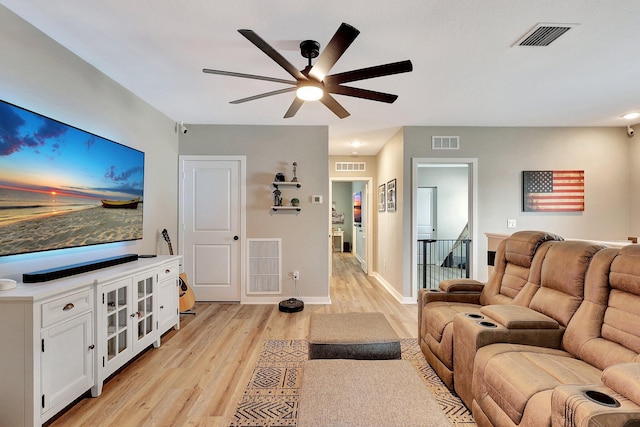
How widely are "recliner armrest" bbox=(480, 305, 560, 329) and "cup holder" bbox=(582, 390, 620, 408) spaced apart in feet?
2.43

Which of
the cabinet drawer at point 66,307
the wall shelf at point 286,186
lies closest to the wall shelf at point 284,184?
the wall shelf at point 286,186

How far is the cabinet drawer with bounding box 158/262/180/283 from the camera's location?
2943 millimetres

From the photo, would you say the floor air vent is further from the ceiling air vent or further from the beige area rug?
the ceiling air vent

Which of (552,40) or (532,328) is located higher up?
(552,40)

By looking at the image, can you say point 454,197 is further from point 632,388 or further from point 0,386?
point 0,386

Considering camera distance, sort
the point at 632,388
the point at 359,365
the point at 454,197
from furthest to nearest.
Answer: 1. the point at 454,197
2. the point at 359,365
3. the point at 632,388

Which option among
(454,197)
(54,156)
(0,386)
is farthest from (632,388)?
(454,197)

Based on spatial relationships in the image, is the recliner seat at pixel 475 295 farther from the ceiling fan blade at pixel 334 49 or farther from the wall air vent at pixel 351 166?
the wall air vent at pixel 351 166

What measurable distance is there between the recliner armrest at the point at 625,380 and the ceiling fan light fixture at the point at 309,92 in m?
2.17

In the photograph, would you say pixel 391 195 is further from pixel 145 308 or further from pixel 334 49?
pixel 145 308

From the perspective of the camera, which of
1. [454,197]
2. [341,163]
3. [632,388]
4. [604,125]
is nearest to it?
[632,388]

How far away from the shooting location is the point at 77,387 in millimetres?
1953

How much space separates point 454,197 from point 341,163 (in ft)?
11.1

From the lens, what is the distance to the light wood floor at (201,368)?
1.93 m
